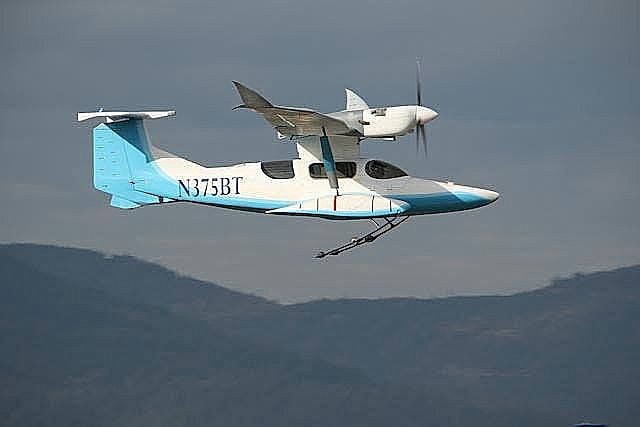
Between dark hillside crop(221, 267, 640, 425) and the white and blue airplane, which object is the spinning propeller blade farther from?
dark hillside crop(221, 267, 640, 425)

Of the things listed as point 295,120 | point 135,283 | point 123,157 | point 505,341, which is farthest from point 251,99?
point 505,341

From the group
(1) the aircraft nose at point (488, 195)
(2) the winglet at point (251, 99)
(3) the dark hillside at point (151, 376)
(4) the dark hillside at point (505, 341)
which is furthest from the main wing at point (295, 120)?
(4) the dark hillside at point (505, 341)

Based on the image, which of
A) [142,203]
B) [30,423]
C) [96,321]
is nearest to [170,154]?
[142,203]

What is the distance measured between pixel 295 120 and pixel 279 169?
2214 millimetres

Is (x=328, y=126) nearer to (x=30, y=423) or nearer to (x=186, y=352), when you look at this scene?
(x=30, y=423)

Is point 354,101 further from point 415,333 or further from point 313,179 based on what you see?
point 415,333

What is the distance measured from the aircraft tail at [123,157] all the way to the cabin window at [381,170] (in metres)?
7.88

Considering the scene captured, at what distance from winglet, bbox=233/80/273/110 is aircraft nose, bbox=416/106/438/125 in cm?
496

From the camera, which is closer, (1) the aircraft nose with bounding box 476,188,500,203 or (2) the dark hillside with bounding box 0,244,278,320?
(1) the aircraft nose with bounding box 476,188,500,203

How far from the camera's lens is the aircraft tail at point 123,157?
47656 millimetres

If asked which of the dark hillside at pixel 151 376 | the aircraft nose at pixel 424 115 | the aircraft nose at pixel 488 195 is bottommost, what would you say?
the dark hillside at pixel 151 376

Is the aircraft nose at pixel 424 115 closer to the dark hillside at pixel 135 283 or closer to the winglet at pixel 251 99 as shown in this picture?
the winglet at pixel 251 99

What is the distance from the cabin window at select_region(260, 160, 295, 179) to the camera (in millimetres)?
45438

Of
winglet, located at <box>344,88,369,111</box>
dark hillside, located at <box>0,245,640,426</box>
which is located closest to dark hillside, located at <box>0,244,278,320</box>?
dark hillside, located at <box>0,245,640,426</box>
